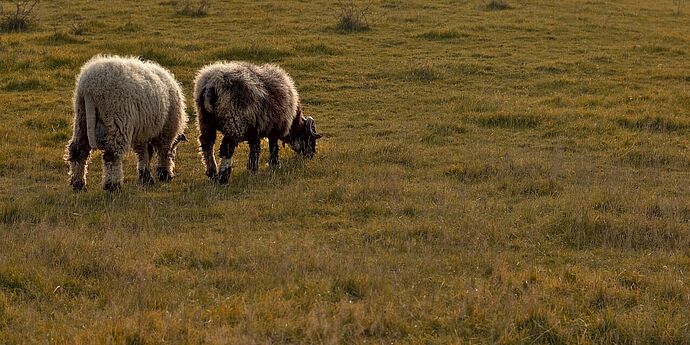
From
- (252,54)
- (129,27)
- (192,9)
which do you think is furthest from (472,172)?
(192,9)

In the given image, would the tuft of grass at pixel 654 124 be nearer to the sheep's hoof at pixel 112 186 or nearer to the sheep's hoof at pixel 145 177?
the sheep's hoof at pixel 145 177

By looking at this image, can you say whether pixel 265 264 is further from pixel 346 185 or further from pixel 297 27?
pixel 297 27

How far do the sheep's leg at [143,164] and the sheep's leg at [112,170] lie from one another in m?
0.86

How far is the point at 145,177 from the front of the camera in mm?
12336

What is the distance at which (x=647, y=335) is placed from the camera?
21.0ft

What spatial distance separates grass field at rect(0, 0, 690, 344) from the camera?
260 inches

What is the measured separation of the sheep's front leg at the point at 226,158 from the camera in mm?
12047

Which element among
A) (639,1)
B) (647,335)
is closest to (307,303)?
(647,335)

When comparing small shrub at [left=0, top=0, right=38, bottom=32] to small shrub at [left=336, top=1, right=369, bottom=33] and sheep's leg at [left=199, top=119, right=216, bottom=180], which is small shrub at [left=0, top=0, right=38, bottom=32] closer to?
small shrub at [left=336, top=1, right=369, bottom=33]

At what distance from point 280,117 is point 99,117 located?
317cm

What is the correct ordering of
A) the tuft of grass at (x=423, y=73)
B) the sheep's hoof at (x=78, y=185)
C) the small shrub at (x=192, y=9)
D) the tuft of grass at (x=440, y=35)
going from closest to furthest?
the sheep's hoof at (x=78, y=185) → the tuft of grass at (x=423, y=73) → the tuft of grass at (x=440, y=35) → the small shrub at (x=192, y=9)

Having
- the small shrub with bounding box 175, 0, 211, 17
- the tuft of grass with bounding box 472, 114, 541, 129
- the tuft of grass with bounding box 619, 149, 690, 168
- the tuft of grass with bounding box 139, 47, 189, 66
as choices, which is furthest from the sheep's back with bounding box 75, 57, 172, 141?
the small shrub with bounding box 175, 0, 211, 17

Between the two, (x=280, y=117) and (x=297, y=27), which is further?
(x=297, y=27)

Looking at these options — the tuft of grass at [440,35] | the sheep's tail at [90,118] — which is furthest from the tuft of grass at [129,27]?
the sheep's tail at [90,118]
